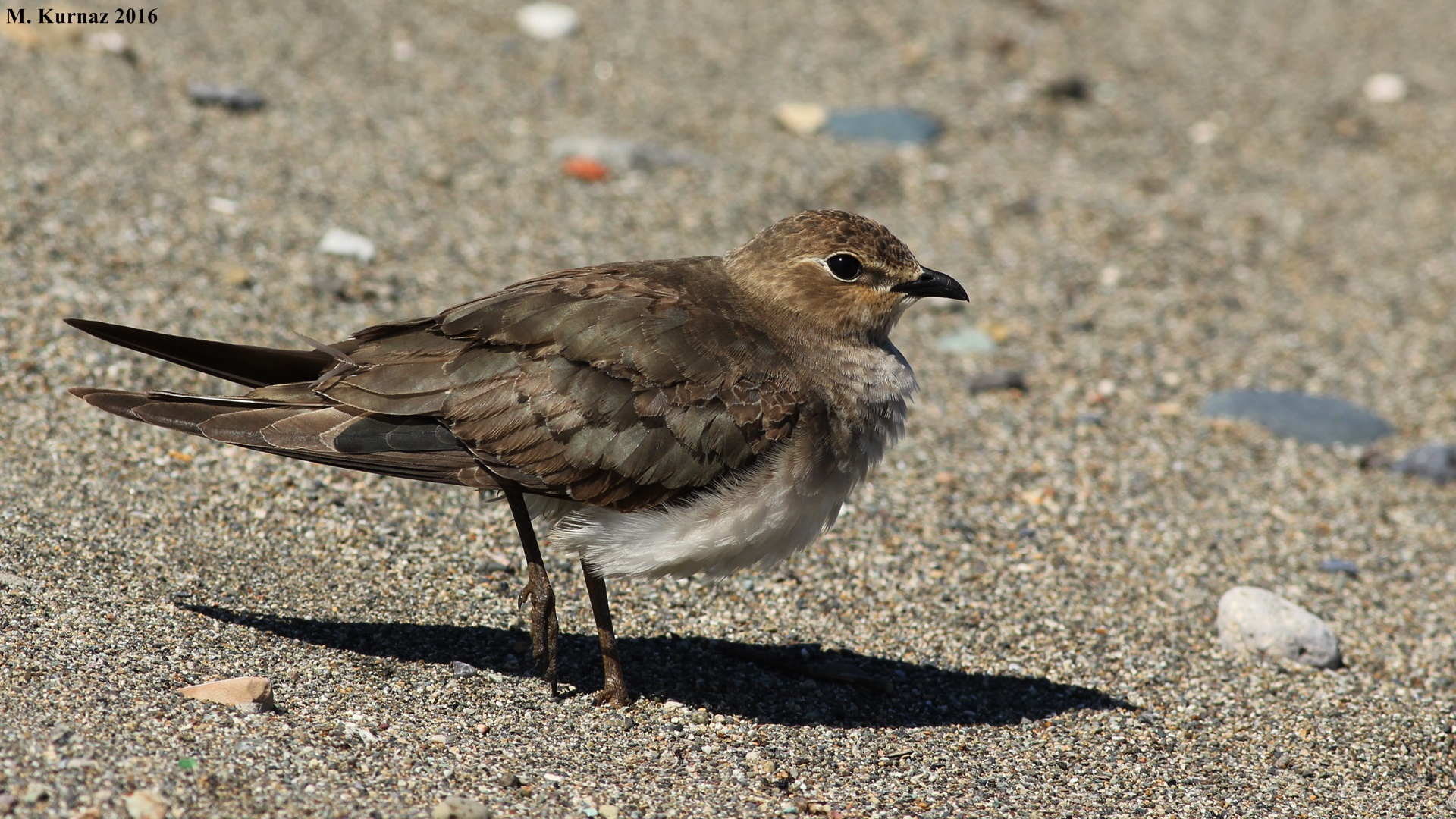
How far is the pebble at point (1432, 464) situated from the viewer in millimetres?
7203

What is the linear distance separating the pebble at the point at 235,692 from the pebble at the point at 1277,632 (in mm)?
3761

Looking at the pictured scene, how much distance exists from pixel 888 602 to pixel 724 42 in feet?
20.5

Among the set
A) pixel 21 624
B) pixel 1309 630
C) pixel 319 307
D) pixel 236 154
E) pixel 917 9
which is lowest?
pixel 1309 630

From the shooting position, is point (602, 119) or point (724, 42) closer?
point (602, 119)

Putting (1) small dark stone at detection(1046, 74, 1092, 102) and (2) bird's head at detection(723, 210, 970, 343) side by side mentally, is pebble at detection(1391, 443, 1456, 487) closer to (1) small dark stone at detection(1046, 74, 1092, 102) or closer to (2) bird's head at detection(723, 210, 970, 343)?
(2) bird's head at detection(723, 210, 970, 343)

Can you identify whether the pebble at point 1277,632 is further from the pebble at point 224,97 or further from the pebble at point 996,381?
the pebble at point 224,97

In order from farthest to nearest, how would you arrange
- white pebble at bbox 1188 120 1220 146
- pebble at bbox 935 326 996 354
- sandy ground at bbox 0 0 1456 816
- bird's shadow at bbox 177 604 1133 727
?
white pebble at bbox 1188 120 1220 146 → pebble at bbox 935 326 996 354 → bird's shadow at bbox 177 604 1133 727 → sandy ground at bbox 0 0 1456 816

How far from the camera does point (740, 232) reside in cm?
862

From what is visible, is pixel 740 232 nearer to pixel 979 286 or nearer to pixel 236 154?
pixel 979 286

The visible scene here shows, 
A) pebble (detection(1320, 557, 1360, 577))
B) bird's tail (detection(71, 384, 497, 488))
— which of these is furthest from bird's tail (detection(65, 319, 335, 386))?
pebble (detection(1320, 557, 1360, 577))

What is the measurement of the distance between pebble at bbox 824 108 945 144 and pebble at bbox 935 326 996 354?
2201mm

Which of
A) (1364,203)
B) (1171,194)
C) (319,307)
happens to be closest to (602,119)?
(319,307)

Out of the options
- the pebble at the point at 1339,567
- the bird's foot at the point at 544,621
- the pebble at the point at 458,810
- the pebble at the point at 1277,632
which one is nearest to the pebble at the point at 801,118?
Result: the pebble at the point at 1339,567

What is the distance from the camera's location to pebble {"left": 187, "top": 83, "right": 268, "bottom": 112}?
877 centimetres
